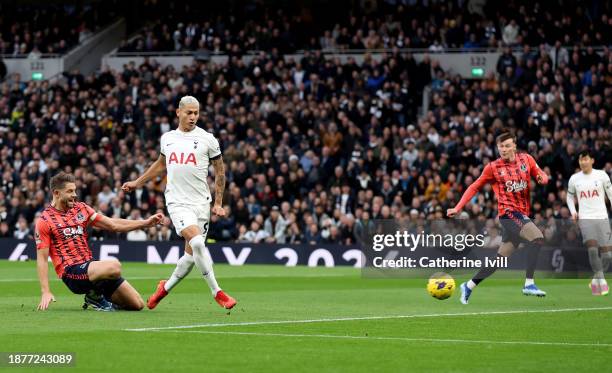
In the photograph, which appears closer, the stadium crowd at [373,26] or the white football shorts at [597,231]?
the white football shorts at [597,231]

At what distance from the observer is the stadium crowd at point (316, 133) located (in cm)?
3244

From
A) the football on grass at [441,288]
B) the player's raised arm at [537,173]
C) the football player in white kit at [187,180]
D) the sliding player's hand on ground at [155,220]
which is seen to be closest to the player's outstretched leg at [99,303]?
the football player in white kit at [187,180]

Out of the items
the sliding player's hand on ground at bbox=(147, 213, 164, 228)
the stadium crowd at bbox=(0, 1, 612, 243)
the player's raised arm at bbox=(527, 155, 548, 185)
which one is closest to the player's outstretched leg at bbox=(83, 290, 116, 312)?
the sliding player's hand on ground at bbox=(147, 213, 164, 228)

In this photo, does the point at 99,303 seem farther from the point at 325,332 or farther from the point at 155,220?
the point at 325,332

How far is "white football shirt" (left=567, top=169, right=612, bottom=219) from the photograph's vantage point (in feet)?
69.1

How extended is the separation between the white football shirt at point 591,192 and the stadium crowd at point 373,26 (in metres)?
16.3

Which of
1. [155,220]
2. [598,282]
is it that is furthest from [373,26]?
[155,220]

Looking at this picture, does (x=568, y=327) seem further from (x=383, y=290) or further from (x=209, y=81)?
(x=209, y=81)

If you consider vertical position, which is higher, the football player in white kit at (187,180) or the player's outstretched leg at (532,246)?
the football player in white kit at (187,180)

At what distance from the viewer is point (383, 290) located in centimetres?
2123

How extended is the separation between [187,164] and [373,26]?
27369 millimetres

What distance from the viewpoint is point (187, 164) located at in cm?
1478

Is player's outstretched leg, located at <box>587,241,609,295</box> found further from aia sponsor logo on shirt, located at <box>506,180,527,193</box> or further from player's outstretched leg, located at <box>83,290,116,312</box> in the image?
player's outstretched leg, located at <box>83,290,116,312</box>

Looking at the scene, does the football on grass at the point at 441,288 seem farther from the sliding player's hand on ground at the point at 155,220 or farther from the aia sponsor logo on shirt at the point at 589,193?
the sliding player's hand on ground at the point at 155,220
